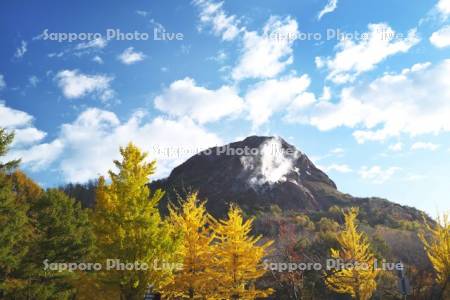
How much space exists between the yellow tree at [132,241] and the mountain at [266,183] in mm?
59190

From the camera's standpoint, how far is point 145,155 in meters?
18.9

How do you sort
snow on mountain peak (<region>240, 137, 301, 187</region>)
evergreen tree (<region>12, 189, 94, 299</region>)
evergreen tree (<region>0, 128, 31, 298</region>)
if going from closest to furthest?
evergreen tree (<region>0, 128, 31, 298</region>) < evergreen tree (<region>12, 189, 94, 299</region>) < snow on mountain peak (<region>240, 137, 301, 187</region>)

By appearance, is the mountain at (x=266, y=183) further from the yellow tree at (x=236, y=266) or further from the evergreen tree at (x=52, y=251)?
the yellow tree at (x=236, y=266)

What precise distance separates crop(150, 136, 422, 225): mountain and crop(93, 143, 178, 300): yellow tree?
5919 cm

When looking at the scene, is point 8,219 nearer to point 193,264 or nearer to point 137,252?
point 137,252

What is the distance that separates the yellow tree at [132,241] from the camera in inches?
642

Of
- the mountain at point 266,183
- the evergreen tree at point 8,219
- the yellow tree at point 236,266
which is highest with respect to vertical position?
the mountain at point 266,183

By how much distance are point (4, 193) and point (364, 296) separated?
23072mm

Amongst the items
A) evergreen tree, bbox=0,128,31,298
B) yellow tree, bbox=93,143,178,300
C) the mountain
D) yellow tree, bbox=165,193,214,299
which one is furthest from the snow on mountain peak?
yellow tree, bbox=93,143,178,300

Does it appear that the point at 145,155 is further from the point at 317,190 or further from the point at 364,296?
the point at 317,190

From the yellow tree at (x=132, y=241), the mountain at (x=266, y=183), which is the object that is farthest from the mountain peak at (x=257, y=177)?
the yellow tree at (x=132, y=241)

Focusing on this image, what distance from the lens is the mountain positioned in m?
84.1

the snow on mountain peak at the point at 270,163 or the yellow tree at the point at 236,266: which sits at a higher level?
the snow on mountain peak at the point at 270,163

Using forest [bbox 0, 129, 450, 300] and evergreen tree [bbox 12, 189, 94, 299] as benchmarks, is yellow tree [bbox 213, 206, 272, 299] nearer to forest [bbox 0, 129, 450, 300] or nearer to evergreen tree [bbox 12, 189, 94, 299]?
forest [bbox 0, 129, 450, 300]
